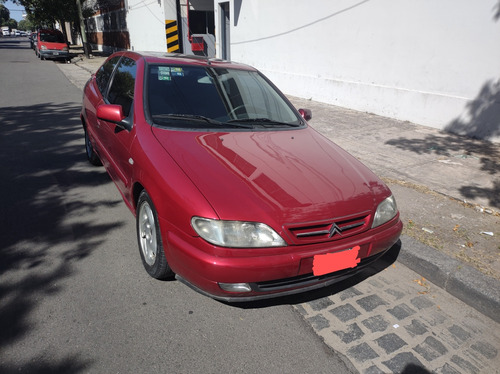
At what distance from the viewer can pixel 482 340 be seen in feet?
8.16

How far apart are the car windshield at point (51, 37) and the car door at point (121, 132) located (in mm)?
22853

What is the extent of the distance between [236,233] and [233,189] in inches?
12.8

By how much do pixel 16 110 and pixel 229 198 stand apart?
8704 mm

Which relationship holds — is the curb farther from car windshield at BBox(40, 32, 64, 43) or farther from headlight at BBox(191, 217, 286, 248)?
car windshield at BBox(40, 32, 64, 43)

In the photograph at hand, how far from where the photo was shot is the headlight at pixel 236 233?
2188 mm

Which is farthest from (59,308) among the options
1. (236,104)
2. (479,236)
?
(479,236)

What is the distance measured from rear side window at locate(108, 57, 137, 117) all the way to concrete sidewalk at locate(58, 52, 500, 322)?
9.69 feet

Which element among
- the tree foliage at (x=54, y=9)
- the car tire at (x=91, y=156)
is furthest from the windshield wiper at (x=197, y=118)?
the tree foliage at (x=54, y=9)

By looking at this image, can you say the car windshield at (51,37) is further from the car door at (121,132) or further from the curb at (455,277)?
the curb at (455,277)

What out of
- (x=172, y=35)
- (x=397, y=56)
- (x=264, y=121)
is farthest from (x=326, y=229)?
(x=172, y=35)

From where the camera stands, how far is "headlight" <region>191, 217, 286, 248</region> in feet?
7.18

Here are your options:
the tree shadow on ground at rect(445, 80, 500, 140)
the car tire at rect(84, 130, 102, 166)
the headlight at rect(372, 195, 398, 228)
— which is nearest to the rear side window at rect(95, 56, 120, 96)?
the car tire at rect(84, 130, 102, 166)

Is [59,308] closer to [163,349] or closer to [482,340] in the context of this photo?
[163,349]

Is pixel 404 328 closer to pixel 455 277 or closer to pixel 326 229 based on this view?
pixel 455 277
